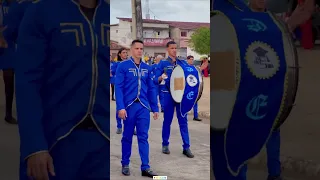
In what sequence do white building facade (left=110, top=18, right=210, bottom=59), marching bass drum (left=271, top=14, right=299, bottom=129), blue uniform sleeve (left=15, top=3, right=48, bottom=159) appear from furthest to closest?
white building facade (left=110, top=18, right=210, bottom=59) → marching bass drum (left=271, top=14, right=299, bottom=129) → blue uniform sleeve (left=15, top=3, right=48, bottom=159)

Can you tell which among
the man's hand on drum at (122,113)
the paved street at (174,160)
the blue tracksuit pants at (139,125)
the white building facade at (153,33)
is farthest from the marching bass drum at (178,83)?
the white building facade at (153,33)

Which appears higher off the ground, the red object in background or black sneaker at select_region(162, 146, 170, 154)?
the red object in background

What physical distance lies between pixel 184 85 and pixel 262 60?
2711 mm

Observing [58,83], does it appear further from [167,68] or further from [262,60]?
[167,68]

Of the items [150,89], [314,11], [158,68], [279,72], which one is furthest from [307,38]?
[158,68]

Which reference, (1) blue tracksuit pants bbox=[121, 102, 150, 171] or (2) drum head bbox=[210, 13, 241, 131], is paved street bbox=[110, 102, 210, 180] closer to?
(1) blue tracksuit pants bbox=[121, 102, 150, 171]

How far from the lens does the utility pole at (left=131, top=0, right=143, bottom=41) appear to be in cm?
552

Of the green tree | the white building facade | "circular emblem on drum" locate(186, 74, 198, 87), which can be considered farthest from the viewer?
the green tree

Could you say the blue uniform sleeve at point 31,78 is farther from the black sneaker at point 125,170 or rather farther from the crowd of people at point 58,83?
the black sneaker at point 125,170

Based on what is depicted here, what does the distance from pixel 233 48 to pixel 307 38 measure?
1.58ft

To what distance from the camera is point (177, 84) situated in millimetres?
4785

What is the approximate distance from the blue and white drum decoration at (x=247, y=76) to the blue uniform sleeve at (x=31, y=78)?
0.81 metres

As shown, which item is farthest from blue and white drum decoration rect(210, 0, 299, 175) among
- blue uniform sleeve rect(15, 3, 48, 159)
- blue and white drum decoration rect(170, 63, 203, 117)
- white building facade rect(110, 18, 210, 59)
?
white building facade rect(110, 18, 210, 59)

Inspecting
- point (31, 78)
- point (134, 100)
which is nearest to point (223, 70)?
point (31, 78)
